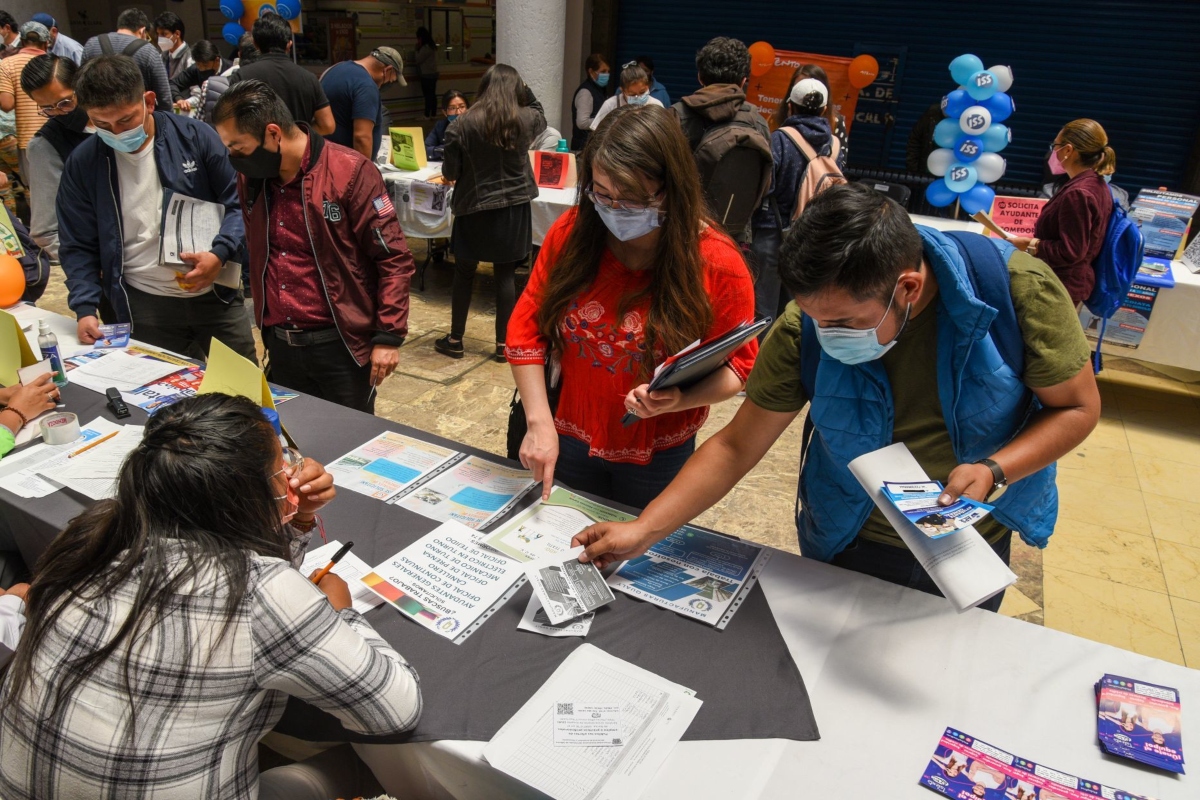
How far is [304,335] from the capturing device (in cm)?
249

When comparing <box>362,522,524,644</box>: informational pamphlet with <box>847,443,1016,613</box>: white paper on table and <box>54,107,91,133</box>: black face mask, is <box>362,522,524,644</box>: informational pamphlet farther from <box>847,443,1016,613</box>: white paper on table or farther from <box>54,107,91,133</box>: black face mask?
<box>54,107,91,133</box>: black face mask

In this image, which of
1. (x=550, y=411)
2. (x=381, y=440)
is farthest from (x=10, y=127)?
(x=550, y=411)

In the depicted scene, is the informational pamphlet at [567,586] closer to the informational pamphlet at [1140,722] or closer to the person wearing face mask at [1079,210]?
the informational pamphlet at [1140,722]

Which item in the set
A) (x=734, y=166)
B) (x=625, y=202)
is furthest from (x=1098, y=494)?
(x=625, y=202)

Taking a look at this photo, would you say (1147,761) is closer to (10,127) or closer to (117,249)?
(117,249)

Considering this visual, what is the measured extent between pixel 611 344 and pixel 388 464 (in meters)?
0.70

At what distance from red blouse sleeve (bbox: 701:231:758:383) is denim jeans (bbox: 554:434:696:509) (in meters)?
0.30

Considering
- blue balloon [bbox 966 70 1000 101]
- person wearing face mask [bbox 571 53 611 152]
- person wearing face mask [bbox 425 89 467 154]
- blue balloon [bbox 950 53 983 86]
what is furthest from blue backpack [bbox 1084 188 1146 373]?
person wearing face mask [bbox 425 89 467 154]

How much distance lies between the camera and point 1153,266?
426 centimetres

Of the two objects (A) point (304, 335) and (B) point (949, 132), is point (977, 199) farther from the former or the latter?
(A) point (304, 335)

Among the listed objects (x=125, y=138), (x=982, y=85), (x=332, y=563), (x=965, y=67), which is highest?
(x=965, y=67)

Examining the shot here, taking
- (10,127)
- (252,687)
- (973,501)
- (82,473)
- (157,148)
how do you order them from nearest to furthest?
(252,687), (973,501), (82,473), (157,148), (10,127)

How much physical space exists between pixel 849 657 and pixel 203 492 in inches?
45.9

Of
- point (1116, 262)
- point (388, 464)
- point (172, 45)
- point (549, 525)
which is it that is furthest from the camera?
point (172, 45)
